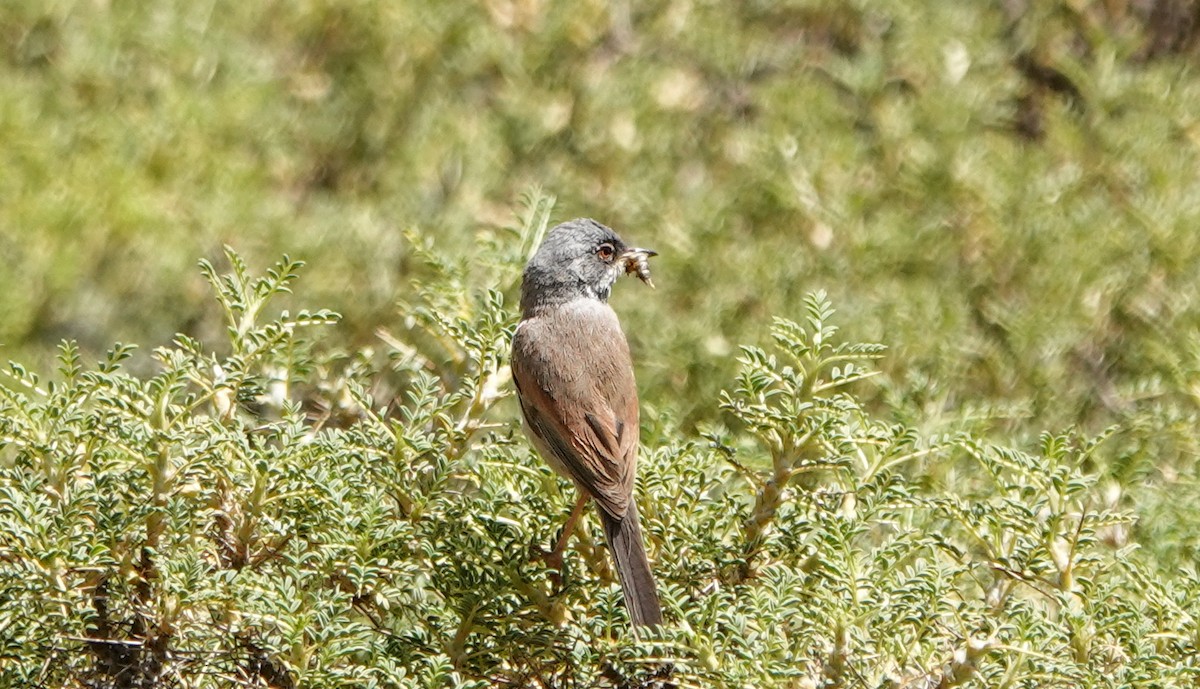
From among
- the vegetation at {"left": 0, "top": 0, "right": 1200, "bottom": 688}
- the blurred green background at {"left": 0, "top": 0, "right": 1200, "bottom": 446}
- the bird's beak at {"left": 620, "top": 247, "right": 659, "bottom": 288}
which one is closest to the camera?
the vegetation at {"left": 0, "top": 0, "right": 1200, "bottom": 688}

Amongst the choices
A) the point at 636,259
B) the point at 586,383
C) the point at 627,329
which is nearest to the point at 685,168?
the point at 627,329

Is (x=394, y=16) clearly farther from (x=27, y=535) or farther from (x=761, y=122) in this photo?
(x=27, y=535)

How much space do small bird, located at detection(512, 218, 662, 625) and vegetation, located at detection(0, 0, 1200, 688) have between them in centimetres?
8

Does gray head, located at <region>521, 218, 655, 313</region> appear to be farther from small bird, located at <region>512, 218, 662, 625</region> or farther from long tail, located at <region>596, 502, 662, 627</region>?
long tail, located at <region>596, 502, 662, 627</region>

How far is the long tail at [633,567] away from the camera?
9.47 ft

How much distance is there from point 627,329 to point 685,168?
1511 mm

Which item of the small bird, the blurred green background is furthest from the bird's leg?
the blurred green background

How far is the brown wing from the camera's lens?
3.62 m

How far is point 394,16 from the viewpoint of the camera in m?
6.86

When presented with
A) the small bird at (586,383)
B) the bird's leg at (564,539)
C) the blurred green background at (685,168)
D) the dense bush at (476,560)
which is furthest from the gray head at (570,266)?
the bird's leg at (564,539)

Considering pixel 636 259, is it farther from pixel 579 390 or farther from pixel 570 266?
pixel 579 390

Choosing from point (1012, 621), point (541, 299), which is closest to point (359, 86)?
point (541, 299)

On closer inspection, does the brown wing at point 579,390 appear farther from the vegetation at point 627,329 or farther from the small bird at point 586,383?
the vegetation at point 627,329

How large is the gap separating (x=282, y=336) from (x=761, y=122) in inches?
162
